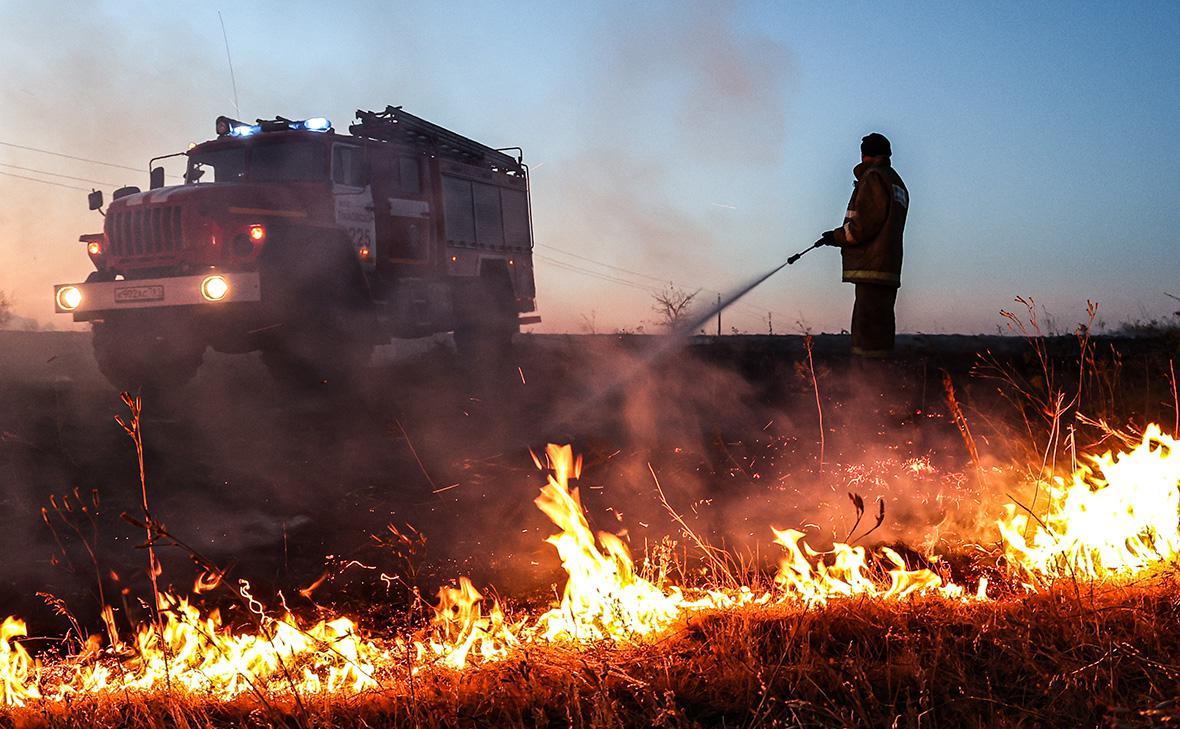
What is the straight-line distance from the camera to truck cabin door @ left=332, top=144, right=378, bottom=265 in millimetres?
10336

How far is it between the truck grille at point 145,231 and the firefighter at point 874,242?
6734mm

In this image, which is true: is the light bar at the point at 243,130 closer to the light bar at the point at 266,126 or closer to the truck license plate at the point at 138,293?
the light bar at the point at 266,126

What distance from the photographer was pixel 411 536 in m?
5.64

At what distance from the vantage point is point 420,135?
11.9m

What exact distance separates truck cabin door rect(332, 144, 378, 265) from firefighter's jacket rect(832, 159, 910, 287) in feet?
19.0

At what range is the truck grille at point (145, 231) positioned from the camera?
9.60 m

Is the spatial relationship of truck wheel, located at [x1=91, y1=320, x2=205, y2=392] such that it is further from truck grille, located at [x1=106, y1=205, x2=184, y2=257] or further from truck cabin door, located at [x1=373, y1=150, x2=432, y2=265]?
truck cabin door, located at [x1=373, y1=150, x2=432, y2=265]

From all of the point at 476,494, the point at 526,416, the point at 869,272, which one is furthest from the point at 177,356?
the point at 869,272

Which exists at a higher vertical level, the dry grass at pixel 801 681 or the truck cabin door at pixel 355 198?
the truck cabin door at pixel 355 198

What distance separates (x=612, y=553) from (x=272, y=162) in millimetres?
8068

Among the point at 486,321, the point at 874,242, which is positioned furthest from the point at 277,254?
the point at 874,242

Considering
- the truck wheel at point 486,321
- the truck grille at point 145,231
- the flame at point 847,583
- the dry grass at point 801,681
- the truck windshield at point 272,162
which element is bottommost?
the dry grass at point 801,681

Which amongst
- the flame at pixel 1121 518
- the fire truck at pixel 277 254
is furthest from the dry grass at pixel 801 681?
the fire truck at pixel 277 254

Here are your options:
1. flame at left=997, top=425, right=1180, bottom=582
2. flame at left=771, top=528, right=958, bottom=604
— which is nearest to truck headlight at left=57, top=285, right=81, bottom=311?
flame at left=771, top=528, right=958, bottom=604
